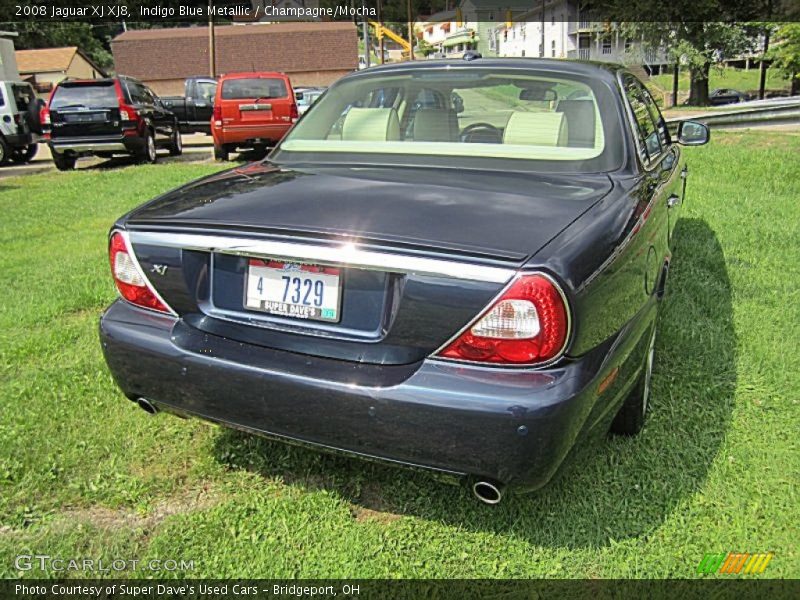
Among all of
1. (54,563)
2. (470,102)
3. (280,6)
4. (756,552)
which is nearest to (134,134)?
(470,102)

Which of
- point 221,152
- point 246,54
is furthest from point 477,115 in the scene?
point 246,54

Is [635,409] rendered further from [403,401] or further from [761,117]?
[761,117]

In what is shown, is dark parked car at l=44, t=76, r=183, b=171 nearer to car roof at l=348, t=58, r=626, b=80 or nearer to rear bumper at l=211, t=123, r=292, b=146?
rear bumper at l=211, t=123, r=292, b=146

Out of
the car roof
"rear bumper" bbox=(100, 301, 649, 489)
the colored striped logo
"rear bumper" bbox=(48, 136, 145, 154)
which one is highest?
the car roof

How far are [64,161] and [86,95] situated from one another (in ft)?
4.65

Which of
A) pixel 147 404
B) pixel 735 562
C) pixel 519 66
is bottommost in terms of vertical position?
pixel 735 562

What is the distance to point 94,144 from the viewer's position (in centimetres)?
1250

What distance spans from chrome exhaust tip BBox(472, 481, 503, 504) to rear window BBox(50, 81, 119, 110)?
1241 centimetres

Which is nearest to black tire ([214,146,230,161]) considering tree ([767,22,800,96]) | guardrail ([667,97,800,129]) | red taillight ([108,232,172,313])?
guardrail ([667,97,800,129])

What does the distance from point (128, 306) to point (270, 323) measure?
649 mm

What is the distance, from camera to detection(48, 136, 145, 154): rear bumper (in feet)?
40.9

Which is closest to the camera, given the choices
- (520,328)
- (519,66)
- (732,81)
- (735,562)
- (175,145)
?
(520,328)

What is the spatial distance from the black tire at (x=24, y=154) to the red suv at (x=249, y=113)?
5272 mm

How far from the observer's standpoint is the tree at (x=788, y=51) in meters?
24.4
